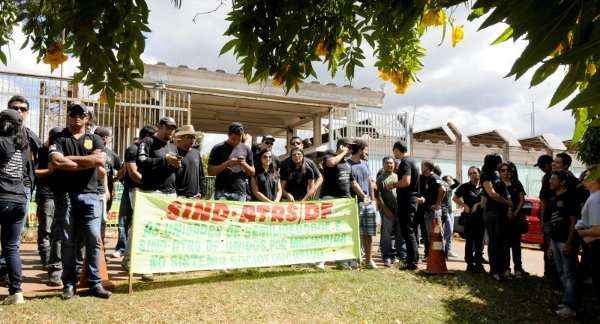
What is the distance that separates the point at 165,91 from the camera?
10.5 meters

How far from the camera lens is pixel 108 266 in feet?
19.6

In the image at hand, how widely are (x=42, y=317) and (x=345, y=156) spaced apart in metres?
3.89

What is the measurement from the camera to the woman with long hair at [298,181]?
6477 mm

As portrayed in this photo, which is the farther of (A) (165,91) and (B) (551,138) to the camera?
(B) (551,138)

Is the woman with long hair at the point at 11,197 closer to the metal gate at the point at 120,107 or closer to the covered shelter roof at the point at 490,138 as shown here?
the metal gate at the point at 120,107

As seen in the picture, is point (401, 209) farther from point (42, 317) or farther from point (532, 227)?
point (532, 227)

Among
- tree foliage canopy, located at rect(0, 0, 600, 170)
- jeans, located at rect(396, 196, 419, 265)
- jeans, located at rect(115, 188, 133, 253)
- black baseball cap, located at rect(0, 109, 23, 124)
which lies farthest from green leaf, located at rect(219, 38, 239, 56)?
jeans, located at rect(396, 196, 419, 265)

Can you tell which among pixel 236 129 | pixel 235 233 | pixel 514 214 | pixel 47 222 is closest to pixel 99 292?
pixel 47 222

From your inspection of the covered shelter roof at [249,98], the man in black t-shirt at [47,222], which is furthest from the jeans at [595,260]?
the covered shelter roof at [249,98]

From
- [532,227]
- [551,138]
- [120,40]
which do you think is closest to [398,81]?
[120,40]

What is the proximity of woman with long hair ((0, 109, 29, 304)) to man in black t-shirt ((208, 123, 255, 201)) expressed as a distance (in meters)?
2.13

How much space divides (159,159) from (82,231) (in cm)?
109

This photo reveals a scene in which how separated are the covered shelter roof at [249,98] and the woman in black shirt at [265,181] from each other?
3.93 meters

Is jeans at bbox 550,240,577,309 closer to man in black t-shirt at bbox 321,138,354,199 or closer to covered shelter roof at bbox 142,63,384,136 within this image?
man in black t-shirt at bbox 321,138,354,199
